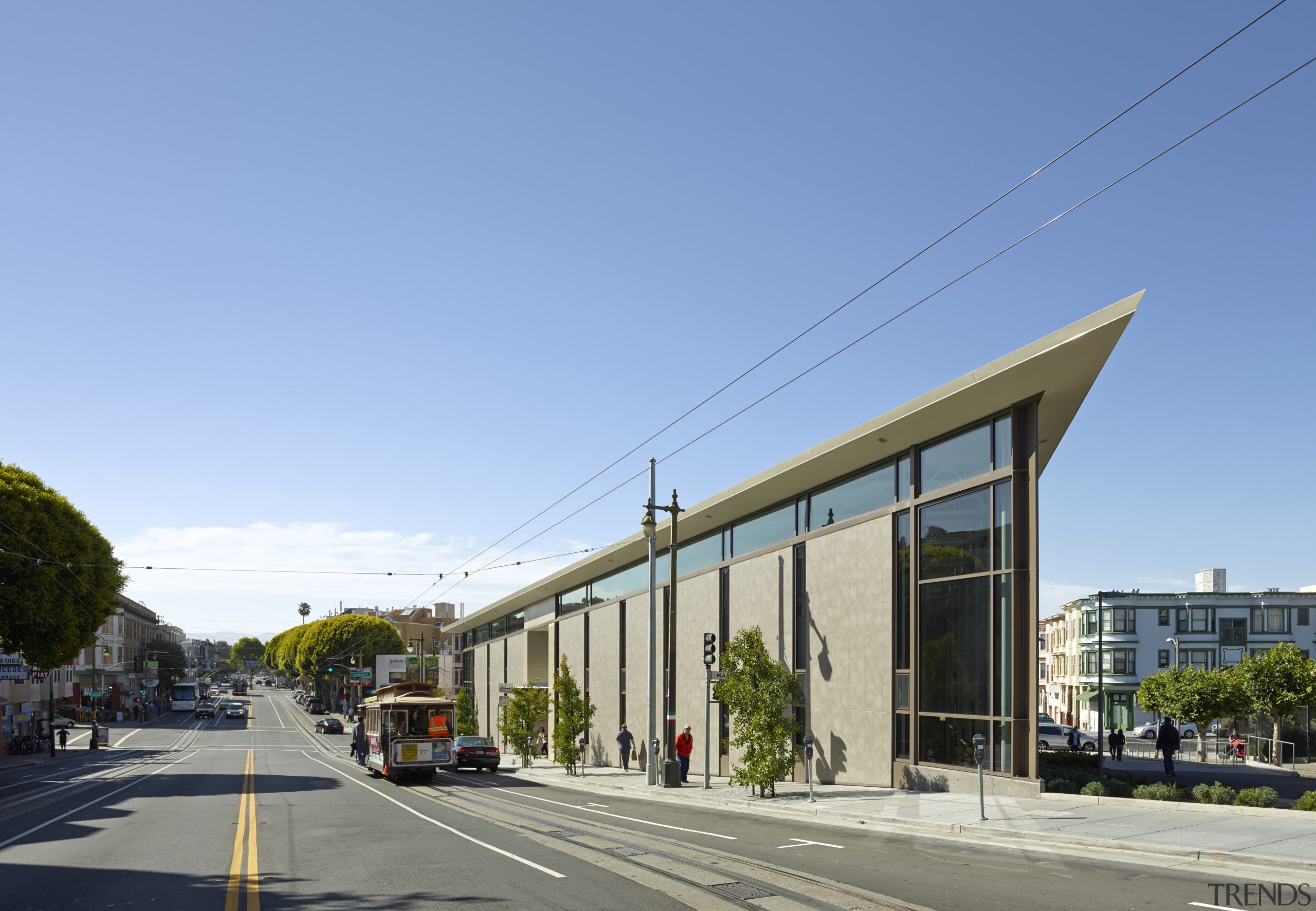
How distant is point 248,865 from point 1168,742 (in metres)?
21.9

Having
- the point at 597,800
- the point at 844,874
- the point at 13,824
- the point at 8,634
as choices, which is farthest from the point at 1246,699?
the point at 8,634

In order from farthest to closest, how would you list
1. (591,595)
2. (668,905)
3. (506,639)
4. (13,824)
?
(506,639), (591,595), (13,824), (668,905)

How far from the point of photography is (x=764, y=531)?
30.3m

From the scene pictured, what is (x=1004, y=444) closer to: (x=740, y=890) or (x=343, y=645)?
(x=740, y=890)

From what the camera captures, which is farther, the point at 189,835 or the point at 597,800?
the point at 597,800

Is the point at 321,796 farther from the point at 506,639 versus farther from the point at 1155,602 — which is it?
the point at 1155,602

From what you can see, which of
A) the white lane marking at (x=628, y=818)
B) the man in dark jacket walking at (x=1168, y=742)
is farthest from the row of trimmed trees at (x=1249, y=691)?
the white lane marking at (x=628, y=818)

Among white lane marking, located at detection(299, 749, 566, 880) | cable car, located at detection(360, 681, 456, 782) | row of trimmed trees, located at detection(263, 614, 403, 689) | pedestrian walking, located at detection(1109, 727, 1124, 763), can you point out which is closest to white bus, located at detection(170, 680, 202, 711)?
row of trimmed trees, located at detection(263, 614, 403, 689)

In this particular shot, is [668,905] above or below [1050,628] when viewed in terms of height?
above

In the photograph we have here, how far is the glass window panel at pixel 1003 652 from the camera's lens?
19.3 meters

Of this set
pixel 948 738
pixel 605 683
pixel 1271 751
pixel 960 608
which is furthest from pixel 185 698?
pixel 960 608

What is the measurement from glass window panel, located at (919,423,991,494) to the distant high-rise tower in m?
61.7

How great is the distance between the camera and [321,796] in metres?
25.2

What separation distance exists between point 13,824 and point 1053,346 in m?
22.1
